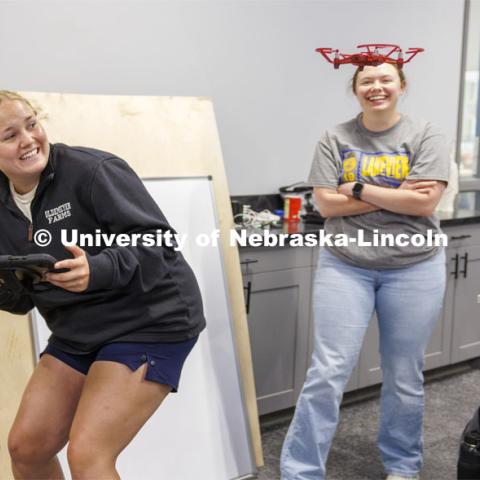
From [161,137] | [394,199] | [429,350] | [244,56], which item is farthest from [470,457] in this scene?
[244,56]

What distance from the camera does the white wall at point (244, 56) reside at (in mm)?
2762

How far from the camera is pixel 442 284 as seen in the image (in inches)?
93.4

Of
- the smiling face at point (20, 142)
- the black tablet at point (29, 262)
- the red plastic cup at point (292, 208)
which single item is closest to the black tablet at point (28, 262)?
the black tablet at point (29, 262)

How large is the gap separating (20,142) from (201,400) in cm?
130

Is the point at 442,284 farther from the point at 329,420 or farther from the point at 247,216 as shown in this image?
the point at 247,216

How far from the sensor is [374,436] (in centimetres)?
295

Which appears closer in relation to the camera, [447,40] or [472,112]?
[447,40]

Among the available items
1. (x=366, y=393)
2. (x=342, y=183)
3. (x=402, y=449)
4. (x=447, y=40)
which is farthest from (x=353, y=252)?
(x=447, y=40)

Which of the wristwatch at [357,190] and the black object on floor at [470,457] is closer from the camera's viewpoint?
the black object on floor at [470,457]

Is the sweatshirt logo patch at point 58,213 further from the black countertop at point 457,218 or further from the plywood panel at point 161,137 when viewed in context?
the black countertop at point 457,218

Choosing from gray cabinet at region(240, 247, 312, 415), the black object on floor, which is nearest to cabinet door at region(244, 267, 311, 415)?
gray cabinet at region(240, 247, 312, 415)

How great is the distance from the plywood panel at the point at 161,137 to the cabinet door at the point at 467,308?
56.6 inches

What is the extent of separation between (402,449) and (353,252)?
0.79 m

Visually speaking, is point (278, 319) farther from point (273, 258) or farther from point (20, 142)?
point (20, 142)
